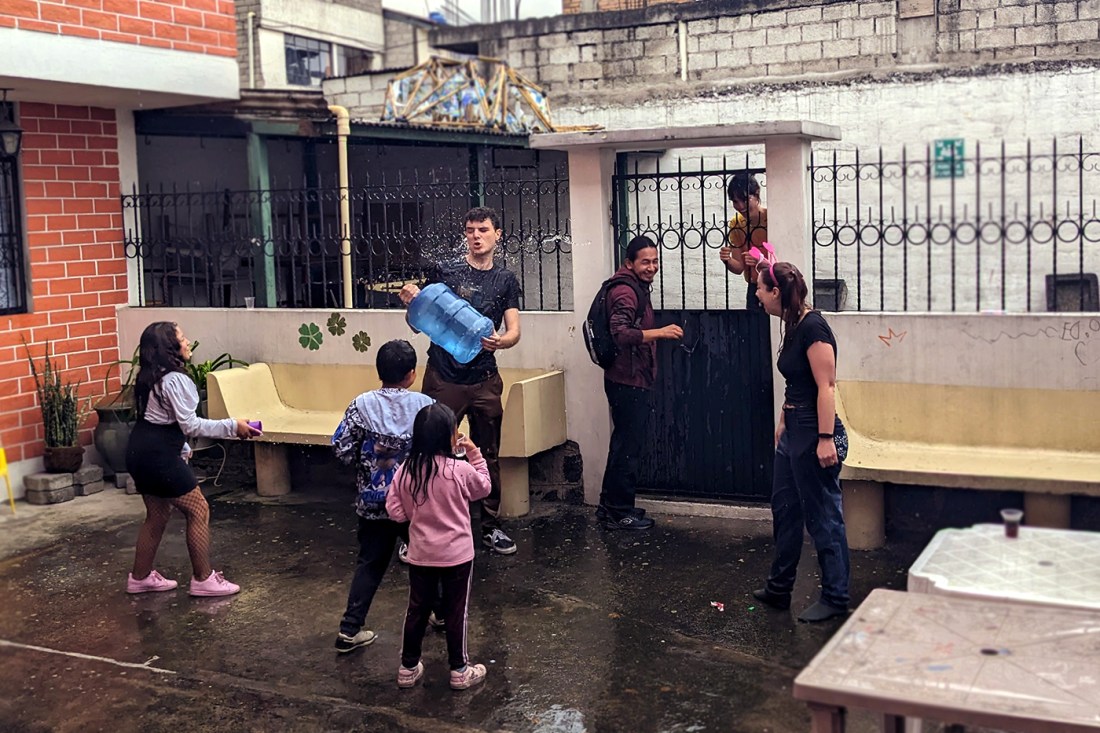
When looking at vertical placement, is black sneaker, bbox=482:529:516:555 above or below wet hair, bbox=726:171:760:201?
below

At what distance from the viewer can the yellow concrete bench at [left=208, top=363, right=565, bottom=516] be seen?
7.97m

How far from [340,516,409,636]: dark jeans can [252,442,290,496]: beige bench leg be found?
3.48m

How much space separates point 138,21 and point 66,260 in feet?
6.57

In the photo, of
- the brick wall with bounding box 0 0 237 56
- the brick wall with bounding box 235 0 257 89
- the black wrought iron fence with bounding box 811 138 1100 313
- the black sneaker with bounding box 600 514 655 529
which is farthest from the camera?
the brick wall with bounding box 235 0 257 89

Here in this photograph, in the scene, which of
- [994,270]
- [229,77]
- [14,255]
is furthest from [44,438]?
[994,270]

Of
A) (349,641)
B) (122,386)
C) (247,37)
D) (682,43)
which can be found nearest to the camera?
(349,641)

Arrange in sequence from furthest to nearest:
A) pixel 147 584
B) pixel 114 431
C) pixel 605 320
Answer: pixel 114 431
pixel 605 320
pixel 147 584

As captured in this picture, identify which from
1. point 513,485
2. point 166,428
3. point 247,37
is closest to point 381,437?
point 166,428

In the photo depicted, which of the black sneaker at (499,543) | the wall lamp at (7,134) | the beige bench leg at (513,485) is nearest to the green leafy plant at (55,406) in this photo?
the wall lamp at (7,134)

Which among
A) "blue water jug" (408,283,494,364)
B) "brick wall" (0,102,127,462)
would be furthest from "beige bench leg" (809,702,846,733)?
"brick wall" (0,102,127,462)

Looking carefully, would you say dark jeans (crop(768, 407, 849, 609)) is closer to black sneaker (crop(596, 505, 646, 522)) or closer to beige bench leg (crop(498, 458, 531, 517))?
black sneaker (crop(596, 505, 646, 522))

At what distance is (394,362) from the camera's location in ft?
18.1

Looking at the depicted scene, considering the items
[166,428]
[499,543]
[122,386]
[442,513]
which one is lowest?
[499,543]

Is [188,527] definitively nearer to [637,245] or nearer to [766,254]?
[637,245]
